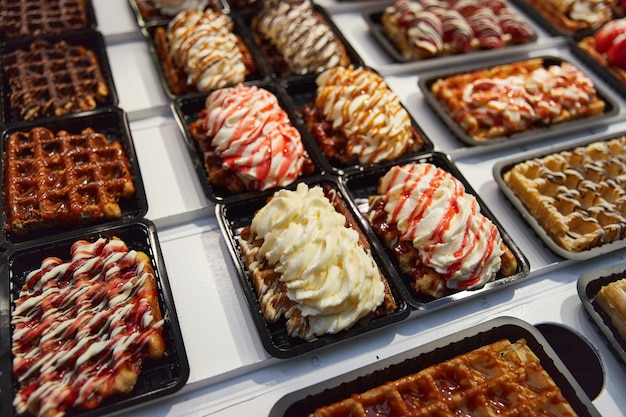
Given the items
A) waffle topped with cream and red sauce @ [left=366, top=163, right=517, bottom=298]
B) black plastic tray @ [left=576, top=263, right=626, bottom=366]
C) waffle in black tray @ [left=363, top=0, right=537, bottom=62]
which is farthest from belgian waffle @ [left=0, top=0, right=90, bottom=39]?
black plastic tray @ [left=576, top=263, right=626, bottom=366]

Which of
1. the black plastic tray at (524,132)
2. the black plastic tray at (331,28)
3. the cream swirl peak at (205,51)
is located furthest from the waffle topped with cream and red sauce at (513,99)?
the cream swirl peak at (205,51)

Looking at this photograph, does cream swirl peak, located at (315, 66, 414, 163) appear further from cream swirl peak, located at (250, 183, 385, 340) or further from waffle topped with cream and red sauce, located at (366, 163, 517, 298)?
cream swirl peak, located at (250, 183, 385, 340)

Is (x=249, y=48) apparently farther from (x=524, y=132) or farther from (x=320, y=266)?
(x=320, y=266)

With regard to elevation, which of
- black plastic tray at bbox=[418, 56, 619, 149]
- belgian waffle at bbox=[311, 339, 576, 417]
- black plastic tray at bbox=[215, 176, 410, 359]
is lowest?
belgian waffle at bbox=[311, 339, 576, 417]

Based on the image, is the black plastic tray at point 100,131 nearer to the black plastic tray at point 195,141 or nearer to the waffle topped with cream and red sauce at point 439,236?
the black plastic tray at point 195,141

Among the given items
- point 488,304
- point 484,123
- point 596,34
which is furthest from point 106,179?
point 596,34

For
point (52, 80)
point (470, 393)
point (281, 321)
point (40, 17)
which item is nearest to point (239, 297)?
point (281, 321)
